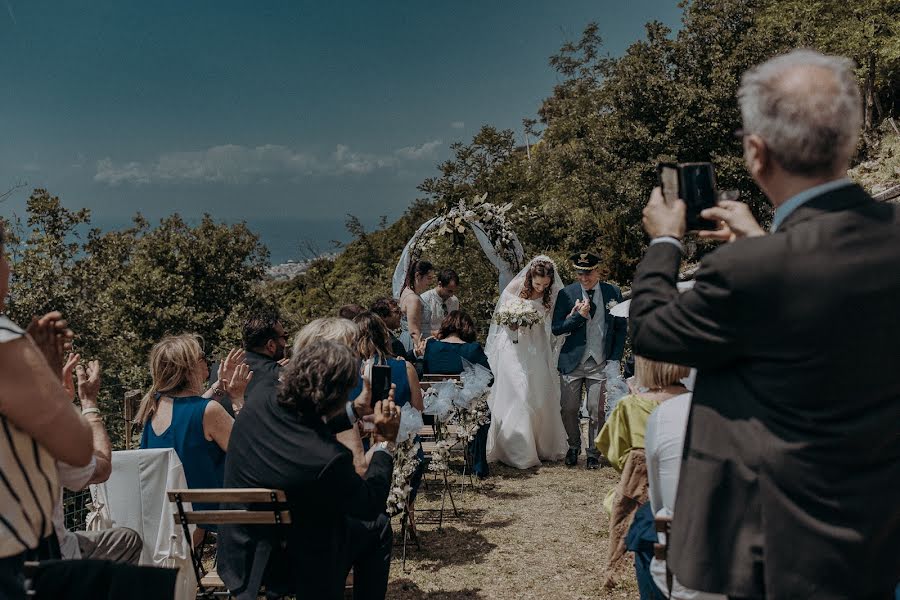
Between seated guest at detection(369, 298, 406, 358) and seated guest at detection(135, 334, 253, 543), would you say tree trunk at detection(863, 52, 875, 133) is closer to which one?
seated guest at detection(369, 298, 406, 358)

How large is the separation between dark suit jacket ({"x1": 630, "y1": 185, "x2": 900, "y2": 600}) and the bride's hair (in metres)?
6.76

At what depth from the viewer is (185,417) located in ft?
14.7

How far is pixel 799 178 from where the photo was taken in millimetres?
1686

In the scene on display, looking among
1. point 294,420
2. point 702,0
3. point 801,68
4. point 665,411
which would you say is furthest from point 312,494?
point 702,0

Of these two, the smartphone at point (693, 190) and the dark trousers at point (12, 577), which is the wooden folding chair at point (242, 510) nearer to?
the dark trousers at point (12, 577)

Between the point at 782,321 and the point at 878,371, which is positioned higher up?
the point at 782,321

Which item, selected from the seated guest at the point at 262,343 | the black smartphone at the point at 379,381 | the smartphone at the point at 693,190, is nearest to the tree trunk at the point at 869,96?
the seated guest at the point at 262,343

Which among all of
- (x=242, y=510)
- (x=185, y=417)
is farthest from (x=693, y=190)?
(x=185, y=417)

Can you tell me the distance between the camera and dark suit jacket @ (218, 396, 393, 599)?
123 inches

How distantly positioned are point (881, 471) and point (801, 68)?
0.95 meters

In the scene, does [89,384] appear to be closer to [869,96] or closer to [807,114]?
[807,114]

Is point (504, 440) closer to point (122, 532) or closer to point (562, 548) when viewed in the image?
point (562, 548)

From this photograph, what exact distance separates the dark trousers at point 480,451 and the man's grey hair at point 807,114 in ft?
21.4

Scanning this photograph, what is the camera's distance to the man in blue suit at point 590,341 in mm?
8094
